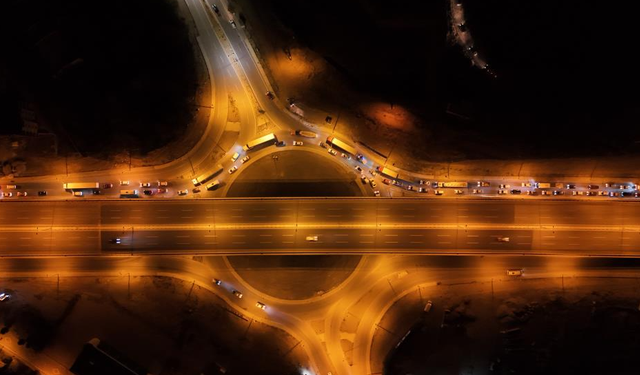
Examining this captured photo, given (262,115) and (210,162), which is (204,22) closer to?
(262,115)

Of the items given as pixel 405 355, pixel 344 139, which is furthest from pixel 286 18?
pixel 405 355

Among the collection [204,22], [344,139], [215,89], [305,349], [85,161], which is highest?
[204,22]

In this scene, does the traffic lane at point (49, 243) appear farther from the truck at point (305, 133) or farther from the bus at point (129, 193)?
the truck at point (305, 133)

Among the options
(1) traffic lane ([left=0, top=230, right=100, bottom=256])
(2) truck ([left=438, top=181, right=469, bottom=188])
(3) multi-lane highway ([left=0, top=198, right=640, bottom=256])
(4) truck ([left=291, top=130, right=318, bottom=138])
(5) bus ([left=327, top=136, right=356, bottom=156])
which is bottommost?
(1) traffic lane ([left=0, top=230, right=100, bottom=256])

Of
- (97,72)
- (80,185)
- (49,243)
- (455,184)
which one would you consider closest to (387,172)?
(455,184)

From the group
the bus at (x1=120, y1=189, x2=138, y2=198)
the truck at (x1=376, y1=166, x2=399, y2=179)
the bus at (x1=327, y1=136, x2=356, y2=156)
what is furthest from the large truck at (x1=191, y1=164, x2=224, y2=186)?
the truck at (x1=376, y1=166, x2=399, y2=179)

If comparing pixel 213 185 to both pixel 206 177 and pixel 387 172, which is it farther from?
pixel 387 172

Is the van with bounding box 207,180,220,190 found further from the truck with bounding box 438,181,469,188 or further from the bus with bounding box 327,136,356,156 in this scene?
the truck with bounding box 438,181,469,188
